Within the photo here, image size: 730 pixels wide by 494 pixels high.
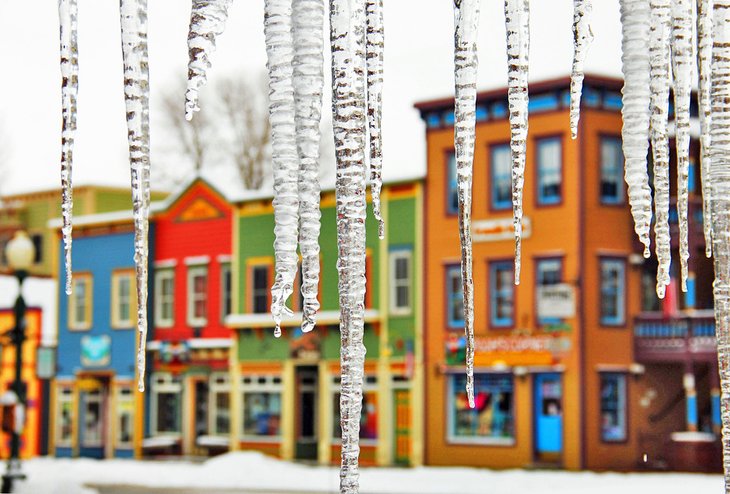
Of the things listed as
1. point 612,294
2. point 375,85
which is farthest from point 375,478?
point 375,85

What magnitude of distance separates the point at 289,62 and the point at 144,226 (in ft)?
2.94

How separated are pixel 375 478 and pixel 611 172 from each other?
32.8 ft

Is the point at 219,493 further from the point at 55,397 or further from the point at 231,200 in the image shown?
the point at 55,397

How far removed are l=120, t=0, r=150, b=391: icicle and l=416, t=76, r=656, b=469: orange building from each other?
93.2ft

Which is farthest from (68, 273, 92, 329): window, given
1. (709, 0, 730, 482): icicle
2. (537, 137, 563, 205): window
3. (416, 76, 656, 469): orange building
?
(709, 0, 730, 482): icicle

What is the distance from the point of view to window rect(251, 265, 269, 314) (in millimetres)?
Result: 39031

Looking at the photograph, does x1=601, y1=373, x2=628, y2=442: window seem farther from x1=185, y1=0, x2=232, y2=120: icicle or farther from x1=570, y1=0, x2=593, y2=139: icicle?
x1=185, y1=0, x2=232, y2=120: icicle

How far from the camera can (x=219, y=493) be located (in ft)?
95.6

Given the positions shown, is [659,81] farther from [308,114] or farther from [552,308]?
[552,308]

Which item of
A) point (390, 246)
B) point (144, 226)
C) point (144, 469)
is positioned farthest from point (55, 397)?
point (144, 226)

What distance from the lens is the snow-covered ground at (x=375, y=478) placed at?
27.7 m

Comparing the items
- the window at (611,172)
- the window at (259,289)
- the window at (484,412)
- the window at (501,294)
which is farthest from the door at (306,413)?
the window at (611,172)

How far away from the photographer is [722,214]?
19.4 feet

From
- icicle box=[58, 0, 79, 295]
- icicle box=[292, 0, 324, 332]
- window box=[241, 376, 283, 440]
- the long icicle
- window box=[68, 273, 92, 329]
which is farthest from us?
window box=[68, 273, 92, 329]
